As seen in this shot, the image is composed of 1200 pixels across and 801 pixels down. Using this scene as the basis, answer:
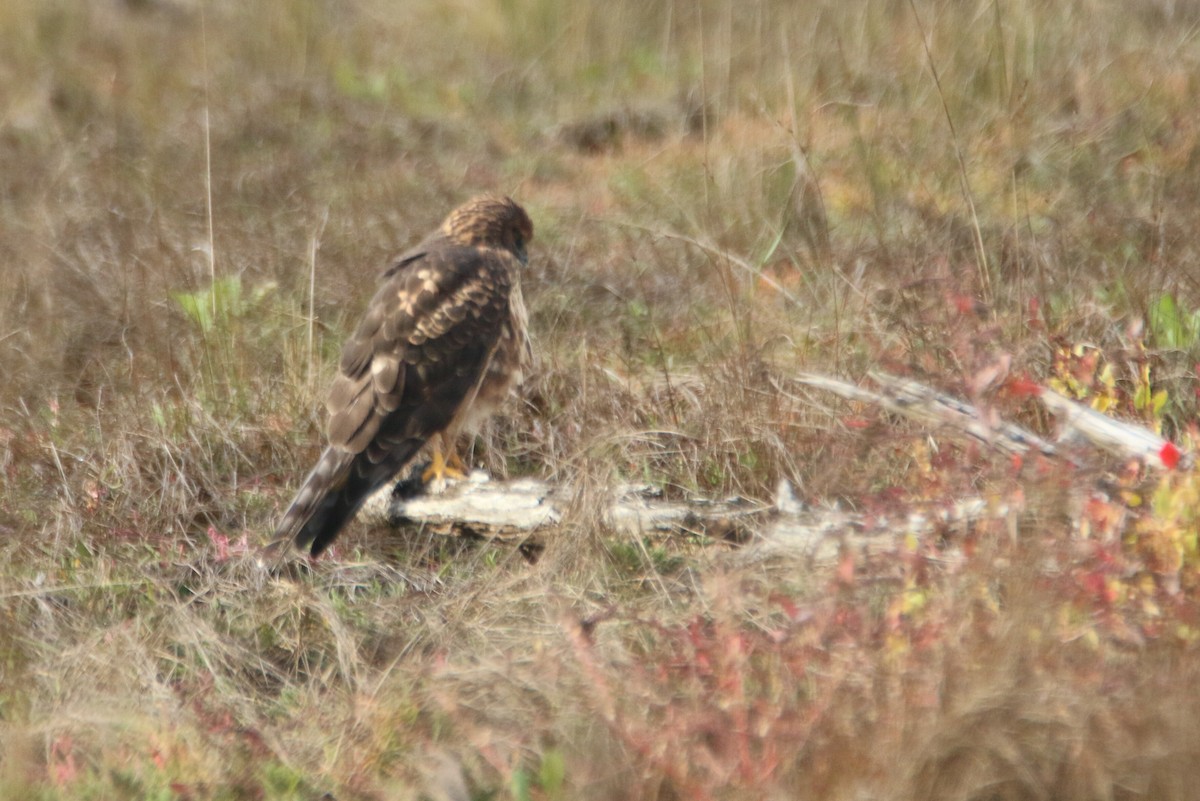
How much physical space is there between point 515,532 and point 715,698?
4.23 ft

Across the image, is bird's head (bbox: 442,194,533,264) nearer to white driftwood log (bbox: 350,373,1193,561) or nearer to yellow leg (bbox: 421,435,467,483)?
yellow leg (bbox: 421,435,467,483)

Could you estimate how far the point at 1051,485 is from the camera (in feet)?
8.27

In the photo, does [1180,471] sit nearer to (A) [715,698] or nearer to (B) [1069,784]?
→ (B) [1069,784]

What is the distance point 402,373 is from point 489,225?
86 cm

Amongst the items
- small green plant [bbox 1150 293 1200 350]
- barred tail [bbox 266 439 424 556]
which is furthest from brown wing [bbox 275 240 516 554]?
small green plant [bbox 1150 293 1200 350]

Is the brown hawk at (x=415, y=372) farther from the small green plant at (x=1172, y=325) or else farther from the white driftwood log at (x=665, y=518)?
the small green plant at (x=1172, y=325)

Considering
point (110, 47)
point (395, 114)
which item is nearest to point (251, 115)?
point (395, 114)

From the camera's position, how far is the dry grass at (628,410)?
8.27ft

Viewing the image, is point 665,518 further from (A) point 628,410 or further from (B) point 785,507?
(A) point 628,410

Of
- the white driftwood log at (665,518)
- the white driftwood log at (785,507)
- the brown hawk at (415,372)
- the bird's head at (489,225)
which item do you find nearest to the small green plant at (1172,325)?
the white driftwood log at (785,507)

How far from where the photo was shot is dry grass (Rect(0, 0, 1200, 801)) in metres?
2.52

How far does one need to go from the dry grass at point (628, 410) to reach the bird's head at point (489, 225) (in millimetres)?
395

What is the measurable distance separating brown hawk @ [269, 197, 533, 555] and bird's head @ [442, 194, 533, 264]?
3.5 inches

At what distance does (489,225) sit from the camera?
4844 mm
